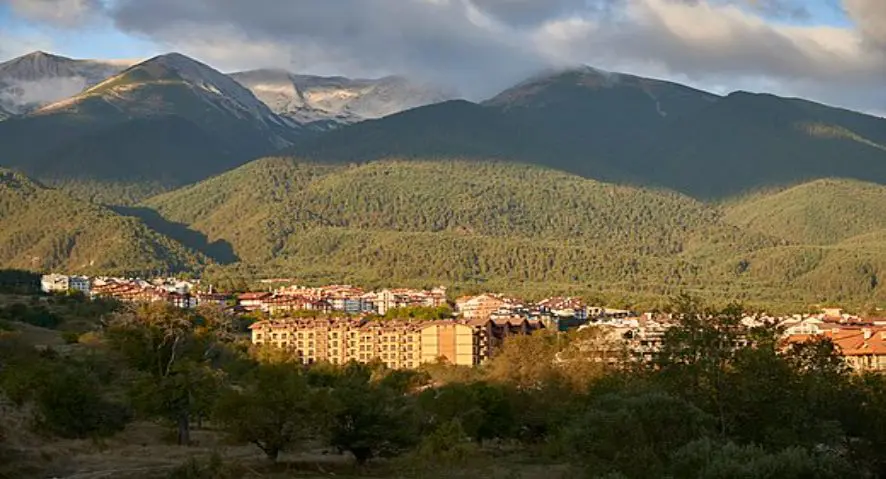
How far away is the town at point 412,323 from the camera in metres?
116

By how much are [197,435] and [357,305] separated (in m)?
119

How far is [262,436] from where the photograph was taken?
5762 cm

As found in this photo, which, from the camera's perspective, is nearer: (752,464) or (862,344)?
(752,464)

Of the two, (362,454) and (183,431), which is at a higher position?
(183,431)

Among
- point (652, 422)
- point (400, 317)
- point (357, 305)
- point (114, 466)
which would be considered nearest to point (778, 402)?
point (652, 422)

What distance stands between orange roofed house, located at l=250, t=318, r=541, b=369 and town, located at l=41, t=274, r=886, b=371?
0.11 m

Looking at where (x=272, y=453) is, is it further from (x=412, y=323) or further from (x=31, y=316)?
(x=412, y=323)

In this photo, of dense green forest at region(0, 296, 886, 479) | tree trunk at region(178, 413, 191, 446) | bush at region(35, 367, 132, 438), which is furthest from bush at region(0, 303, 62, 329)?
tree trunk at region(178, 413, 191, 446)

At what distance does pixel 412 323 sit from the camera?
459 feet

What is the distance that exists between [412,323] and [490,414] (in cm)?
Result: 7079

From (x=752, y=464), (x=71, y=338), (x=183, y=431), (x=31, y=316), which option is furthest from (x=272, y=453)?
(x=31, y=316)

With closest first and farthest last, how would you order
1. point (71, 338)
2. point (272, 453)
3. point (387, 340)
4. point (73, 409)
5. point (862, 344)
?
point (272, 453)
point (73, 409)
point (862, 344)
point (71, 338)
point (387, 340)

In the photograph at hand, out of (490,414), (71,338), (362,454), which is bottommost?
(362,454)

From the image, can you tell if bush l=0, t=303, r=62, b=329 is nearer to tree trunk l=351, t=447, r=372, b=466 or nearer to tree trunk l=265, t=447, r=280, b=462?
tree trunk l=265, t=447, r=280, b=462
